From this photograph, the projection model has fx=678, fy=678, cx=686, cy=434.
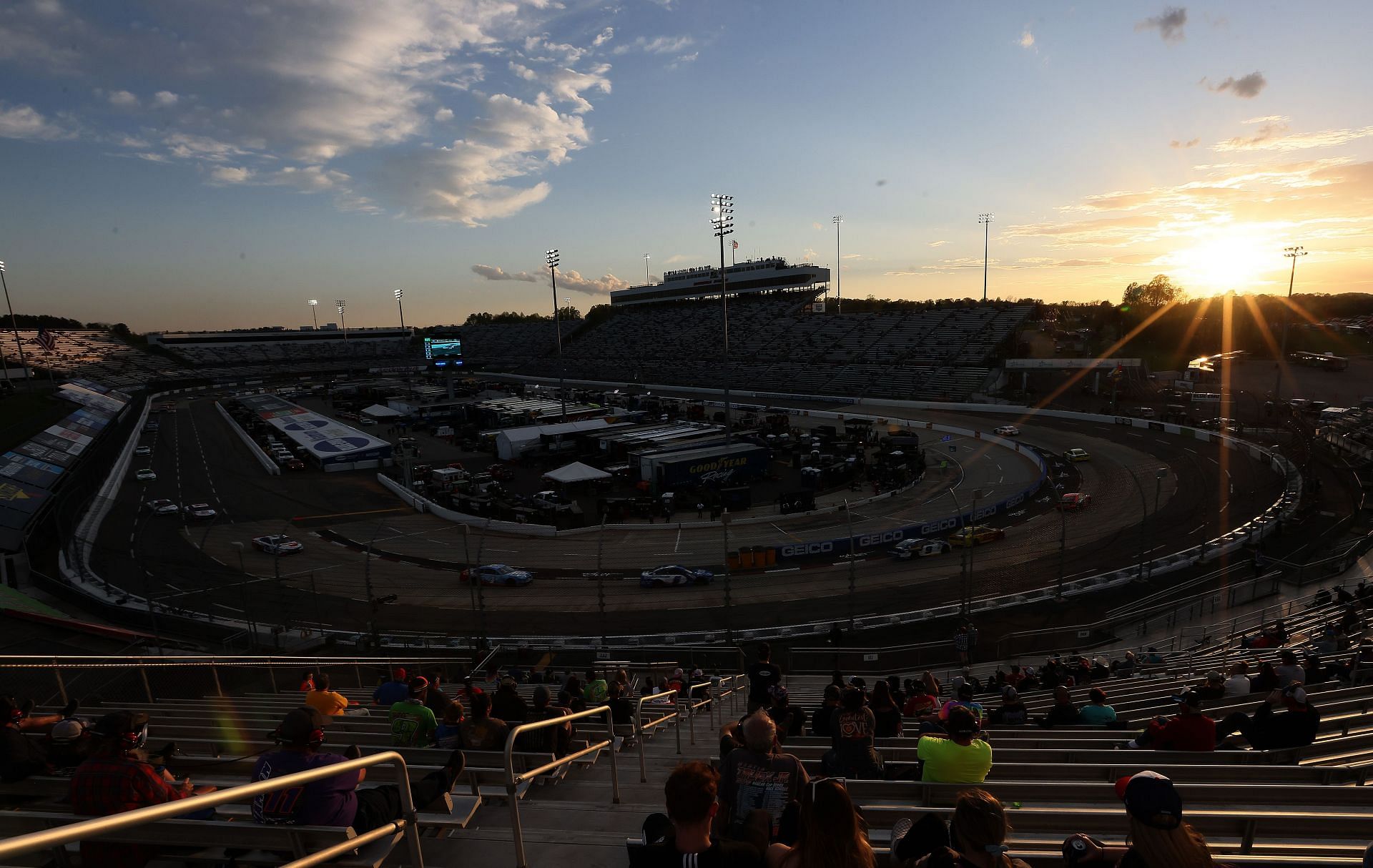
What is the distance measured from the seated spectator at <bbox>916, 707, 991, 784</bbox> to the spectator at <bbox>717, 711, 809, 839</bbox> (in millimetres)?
1153

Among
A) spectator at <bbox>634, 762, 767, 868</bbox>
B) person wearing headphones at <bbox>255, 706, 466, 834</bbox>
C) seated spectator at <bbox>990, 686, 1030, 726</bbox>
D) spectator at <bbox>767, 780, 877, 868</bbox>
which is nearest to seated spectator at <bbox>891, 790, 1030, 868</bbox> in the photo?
spectator at <bbox>767, 780, 877, 868</bbox>

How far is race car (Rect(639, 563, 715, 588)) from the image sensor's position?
2447cm

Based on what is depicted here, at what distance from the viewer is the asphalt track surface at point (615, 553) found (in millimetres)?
22172

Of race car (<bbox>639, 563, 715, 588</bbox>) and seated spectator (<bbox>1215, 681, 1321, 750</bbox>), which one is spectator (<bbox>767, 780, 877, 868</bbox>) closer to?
seated spectator (<bbox>1215, 681, 1321, 750</bbox>)

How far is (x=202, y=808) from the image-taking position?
2.01m

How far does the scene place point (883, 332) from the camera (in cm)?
8794

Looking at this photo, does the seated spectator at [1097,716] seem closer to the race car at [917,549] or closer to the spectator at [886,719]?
the spectator at [886,719]

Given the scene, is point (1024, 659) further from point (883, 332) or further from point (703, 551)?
point (883, 332)

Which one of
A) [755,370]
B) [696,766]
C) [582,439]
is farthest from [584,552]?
[755,370]

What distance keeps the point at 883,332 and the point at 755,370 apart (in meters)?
17.8

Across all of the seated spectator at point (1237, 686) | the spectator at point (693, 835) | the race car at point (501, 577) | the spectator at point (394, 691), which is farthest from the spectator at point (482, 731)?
the race car at point (501, 577)

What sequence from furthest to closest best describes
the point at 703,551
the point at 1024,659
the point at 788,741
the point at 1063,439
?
the point at 1063,439 → the point at 703,551 → the point at 1024,659 → the point at 788,741

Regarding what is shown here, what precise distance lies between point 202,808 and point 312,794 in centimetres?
152

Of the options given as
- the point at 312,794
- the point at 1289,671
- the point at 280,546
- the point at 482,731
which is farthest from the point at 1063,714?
the point at 280,546
